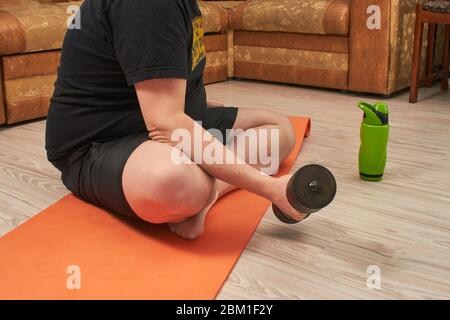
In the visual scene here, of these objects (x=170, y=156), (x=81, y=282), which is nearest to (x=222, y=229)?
(x=170, y=156)

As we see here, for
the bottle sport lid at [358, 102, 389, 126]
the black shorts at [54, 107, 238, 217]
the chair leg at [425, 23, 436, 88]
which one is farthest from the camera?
the chair leg at [425, 23, 436, 88]

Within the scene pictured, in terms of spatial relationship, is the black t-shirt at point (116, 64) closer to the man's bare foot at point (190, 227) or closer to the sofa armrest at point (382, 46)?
the man's bare foot at point (190, 227)

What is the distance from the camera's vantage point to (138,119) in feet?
3.88

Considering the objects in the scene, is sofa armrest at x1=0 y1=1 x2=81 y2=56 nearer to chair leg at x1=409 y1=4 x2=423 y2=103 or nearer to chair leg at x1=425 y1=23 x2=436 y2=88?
chair leg at x1=409 y1=4 x2=423 y2=103

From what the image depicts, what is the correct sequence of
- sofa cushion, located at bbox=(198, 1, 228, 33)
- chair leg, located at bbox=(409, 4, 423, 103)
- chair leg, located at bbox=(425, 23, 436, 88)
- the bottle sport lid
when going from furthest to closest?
sofa cushion, located at bbox=(198, 1, 228, 33) → chair leg, located at bbox=(425, 23, 436, 88) → chair leg, located at bbox=(409, 4, 423, 103) → the bottle sport lid

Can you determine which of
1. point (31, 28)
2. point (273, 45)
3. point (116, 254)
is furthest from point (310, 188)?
point (273, 45)

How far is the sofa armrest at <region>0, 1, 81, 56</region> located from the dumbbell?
1380 mm

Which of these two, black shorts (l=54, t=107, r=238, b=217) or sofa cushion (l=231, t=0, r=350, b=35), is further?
sofa cushion (l=231, t=0, r=350, b=35)

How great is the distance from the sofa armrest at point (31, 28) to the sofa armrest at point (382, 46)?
1.26 metres

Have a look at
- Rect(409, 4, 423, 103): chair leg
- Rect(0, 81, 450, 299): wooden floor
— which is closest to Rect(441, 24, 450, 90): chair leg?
Rect(409, 4, 423, 103): chair leg

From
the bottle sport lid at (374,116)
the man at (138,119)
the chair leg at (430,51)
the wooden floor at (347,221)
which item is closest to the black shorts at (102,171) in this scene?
the man at (138,119)

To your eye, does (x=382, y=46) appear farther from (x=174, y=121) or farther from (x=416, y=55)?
(x=174, y=121)

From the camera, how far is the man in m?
0.98

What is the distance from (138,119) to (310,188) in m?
0.41
